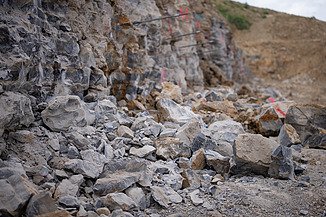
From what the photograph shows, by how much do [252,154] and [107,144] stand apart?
7.43 ft

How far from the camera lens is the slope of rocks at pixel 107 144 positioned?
381 centimetres

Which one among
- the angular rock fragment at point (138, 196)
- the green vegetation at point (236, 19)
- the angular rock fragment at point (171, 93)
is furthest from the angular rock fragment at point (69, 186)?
the green vegetation at point (236, 19)

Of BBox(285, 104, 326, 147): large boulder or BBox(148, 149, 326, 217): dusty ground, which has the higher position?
BBox(285, 104, 326, 147): large boulder

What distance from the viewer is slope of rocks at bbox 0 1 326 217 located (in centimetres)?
→ 381

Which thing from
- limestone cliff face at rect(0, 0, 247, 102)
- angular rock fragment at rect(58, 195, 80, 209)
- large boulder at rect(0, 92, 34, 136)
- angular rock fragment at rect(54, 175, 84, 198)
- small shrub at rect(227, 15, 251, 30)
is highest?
small shrub at rect(227, 15, 251, 30)

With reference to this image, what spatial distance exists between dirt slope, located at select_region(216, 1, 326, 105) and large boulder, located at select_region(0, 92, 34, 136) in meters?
21.8

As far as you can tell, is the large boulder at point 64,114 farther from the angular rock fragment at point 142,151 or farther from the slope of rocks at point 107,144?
the angular rock fragment at point 142,151

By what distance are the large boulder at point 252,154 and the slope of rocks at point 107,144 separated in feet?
0.05

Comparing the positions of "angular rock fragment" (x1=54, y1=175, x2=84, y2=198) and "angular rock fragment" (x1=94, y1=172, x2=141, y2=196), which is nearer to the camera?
"angular rock fragment" (x1=54, y1=175, x2=84, y2=198)

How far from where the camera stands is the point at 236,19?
36.4 m

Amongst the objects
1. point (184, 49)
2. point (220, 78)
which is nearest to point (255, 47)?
point (220, 78)

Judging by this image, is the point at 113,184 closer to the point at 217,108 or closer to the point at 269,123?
the point at 269,123

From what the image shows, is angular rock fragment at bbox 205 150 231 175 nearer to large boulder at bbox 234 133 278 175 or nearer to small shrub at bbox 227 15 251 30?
large boulder at bbox 234 133 278 175

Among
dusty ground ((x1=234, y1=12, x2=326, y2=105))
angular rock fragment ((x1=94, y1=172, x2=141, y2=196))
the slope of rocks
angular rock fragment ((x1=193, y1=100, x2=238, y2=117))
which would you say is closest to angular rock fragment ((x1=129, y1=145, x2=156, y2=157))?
the slope of rocks
